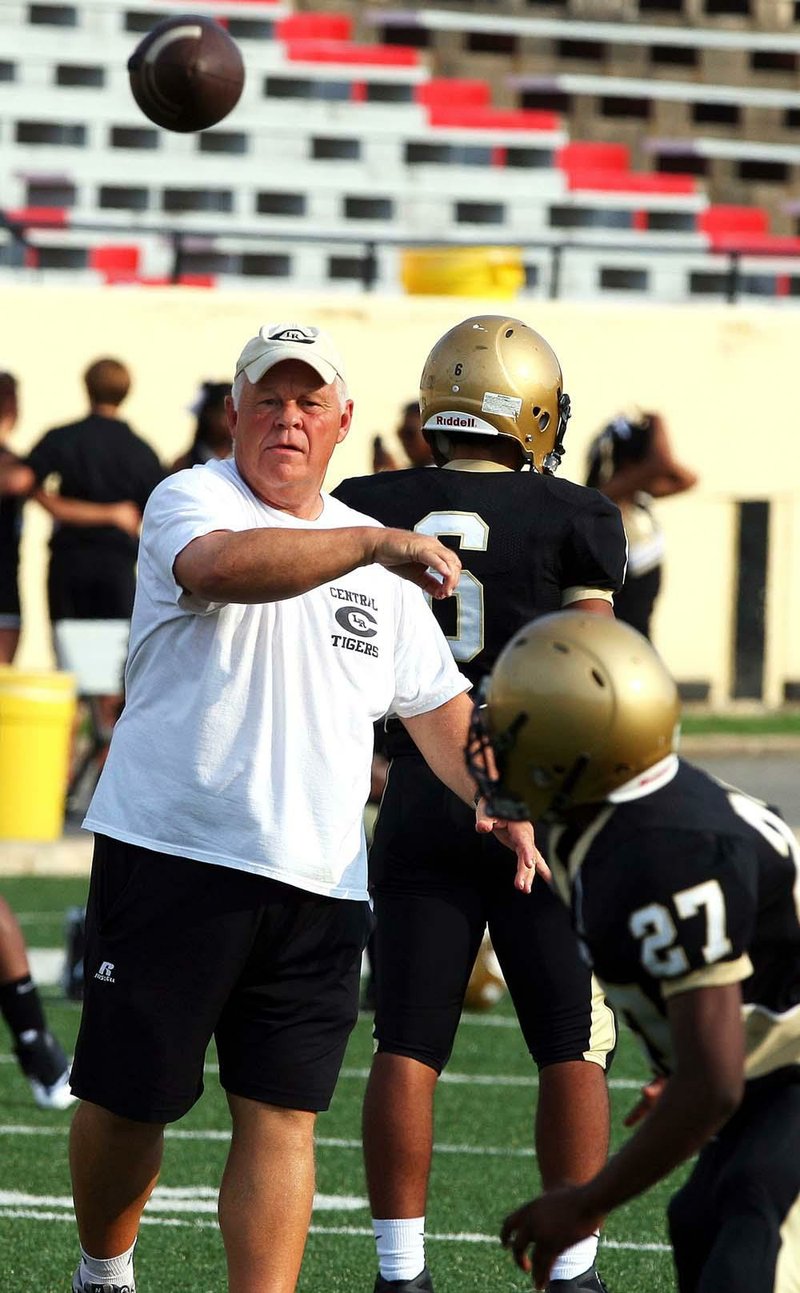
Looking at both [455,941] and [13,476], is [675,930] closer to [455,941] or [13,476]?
→ [455,941]

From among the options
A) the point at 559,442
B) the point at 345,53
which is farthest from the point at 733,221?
the point at 559,442

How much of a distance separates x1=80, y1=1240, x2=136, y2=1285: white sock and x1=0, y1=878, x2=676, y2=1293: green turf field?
0.65 m

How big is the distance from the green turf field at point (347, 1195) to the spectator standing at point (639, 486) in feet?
7.50

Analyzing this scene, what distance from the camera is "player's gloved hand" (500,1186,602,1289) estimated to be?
276 cm

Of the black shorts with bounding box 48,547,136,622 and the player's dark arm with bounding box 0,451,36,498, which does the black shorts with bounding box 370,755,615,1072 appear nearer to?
the player's dark arm with bounding box 0,451,36,498

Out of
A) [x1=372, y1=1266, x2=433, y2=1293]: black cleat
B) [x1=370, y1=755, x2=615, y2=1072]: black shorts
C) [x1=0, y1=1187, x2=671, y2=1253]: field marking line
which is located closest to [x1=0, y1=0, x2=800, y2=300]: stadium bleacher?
[x1=0, y1=1187, x2=671, y2=1253]: field marking line

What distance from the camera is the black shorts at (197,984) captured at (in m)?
3.57

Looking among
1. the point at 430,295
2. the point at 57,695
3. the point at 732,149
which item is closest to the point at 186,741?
the point at 57,695

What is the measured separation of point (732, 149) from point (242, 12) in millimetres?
4669

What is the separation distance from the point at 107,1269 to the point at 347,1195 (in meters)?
1.58

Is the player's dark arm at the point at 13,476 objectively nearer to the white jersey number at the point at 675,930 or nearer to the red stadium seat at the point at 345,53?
the white jersey number at the point at 675,930

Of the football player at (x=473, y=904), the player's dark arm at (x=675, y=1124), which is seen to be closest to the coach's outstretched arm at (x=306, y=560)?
the football player at (x=473, y=904)

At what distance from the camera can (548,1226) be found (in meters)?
2.76

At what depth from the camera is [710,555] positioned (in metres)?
16.4
